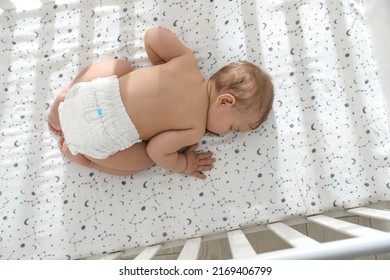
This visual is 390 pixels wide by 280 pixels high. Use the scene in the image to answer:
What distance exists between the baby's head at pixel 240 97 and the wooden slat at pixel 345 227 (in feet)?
1.09

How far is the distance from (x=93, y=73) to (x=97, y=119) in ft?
0.60

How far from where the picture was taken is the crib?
1.15m

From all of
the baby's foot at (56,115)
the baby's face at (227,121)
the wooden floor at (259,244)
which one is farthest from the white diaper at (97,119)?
the wooden floor at (259,244)

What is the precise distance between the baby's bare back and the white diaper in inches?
1.1

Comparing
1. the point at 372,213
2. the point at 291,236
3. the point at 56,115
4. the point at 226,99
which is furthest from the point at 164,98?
the point at 372,213

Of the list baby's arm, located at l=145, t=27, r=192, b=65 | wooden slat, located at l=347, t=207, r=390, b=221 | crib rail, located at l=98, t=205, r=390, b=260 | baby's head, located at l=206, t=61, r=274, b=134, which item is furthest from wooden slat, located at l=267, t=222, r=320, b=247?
baby's arm, located at l=145, t=27, r=192, b=65

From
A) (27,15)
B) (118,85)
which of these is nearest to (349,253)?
(118,85)

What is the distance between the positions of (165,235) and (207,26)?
0.70 m

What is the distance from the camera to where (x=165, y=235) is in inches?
45.6

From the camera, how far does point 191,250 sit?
Result: 1.01m

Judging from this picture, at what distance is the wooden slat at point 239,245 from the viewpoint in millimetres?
807

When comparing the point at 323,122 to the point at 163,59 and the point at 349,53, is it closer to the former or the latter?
the point at 349,53

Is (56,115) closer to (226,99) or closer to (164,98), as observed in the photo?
(164,98)

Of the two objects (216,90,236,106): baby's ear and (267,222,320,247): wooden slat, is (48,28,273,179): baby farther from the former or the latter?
(267,222,320,247): wooden slat
